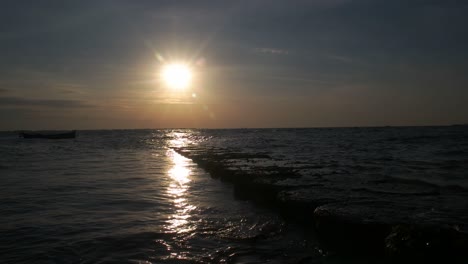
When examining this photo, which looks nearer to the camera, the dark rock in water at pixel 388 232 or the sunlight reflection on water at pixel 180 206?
the dark rock in water at pixel 388 232

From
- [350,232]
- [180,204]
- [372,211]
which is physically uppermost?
[372,211]

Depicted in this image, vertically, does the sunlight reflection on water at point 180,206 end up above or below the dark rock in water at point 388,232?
below

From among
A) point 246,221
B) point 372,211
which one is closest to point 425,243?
point 372,211

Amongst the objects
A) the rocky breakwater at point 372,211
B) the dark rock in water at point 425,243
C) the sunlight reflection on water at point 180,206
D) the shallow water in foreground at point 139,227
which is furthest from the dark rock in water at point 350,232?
Answer: the sunlight reflection on water at point 180,206

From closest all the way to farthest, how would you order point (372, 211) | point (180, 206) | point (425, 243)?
point (425, 243)
point (372, 211)
point (180, 206)

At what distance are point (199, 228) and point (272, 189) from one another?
3441mm

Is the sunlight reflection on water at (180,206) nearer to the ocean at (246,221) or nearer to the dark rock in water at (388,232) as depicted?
the ocean at (246,221)

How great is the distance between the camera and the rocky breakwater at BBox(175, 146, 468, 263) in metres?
5.62

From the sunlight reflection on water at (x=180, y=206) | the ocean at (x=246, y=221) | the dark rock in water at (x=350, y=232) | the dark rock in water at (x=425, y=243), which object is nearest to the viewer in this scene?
the dark rock in water at (x=425, y=243)

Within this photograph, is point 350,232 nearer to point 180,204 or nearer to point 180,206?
point 180,206

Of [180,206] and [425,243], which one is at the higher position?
[425,243]

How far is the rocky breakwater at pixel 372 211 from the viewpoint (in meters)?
5.62

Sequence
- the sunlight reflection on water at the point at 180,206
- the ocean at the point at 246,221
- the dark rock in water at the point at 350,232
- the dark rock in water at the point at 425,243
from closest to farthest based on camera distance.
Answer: the dark rock in water at the point at 425,243 < the ocean at the point at 246,221 < the dark rock in water at the point at 350,232 < the sunlight reflection on water at the point at 180,206

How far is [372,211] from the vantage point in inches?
286
